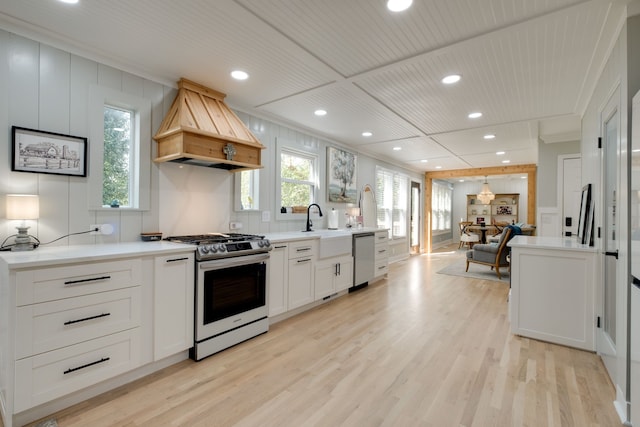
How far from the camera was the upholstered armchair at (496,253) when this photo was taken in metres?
5.35

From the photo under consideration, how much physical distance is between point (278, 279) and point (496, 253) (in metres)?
4.40

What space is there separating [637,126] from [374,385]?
2145 millimetres

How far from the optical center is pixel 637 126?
1.51m

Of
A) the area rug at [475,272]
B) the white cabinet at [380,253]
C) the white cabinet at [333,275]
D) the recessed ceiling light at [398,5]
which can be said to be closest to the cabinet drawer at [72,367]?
the white cabinet at [333,275]

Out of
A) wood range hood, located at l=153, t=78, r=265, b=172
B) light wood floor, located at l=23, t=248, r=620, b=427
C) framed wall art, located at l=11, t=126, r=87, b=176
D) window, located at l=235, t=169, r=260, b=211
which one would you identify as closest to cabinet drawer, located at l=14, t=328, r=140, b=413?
light wood floor, located at l=23, t=248, r=620, b=427

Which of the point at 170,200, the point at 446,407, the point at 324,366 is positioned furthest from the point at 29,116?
the point at 446,407

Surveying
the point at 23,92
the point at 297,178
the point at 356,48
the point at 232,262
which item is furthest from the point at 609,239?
the point at 23,92

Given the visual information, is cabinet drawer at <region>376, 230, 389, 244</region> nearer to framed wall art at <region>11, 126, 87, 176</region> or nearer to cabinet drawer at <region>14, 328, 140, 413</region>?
cabinet drawer at <region>14, 328, 140, 413</region>

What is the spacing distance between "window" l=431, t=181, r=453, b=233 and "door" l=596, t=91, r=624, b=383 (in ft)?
25.6

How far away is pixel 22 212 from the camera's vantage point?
78.6 inches

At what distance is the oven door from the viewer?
250 centimetres

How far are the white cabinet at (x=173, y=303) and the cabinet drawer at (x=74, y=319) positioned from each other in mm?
157

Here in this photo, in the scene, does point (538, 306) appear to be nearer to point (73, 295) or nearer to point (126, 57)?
point (73, 295)

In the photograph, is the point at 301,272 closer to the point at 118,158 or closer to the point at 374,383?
the point at 374,383
